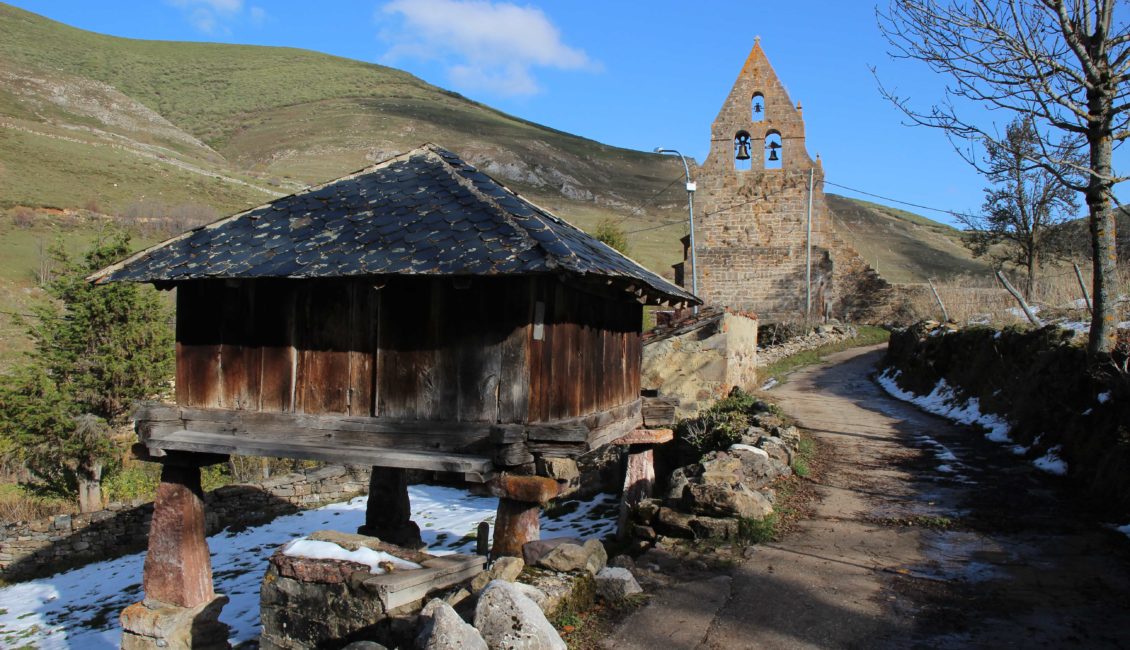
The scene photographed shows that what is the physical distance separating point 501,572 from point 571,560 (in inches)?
24.0

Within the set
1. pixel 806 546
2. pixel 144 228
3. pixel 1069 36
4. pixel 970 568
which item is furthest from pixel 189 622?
pixel 144 228

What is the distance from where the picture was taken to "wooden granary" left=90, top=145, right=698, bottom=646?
613 cm

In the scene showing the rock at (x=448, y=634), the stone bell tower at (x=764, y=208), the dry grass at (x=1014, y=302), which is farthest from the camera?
the stone bell tower at (x=764, y=208)

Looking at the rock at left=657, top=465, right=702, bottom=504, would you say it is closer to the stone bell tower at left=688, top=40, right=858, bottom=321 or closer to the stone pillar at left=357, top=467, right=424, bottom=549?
the stone pillar at left=357, top=467, right=424, bottom=549

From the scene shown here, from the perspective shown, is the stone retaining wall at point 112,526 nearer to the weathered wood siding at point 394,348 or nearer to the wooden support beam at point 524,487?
the weathered wood siding at point 394,348

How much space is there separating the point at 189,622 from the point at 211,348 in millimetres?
2759

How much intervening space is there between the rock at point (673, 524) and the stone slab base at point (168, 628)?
4633mm

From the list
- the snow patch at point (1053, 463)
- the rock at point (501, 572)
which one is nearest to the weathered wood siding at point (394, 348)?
the rock at point (501, 572)

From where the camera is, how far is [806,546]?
657 centimetres

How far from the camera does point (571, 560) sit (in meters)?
5.85

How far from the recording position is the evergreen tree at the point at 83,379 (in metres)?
16.8

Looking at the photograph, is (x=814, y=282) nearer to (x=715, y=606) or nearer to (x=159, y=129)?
(x=715, y=606)

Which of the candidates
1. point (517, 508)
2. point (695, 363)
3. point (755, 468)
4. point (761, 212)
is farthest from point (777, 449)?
A: point (761, 212)

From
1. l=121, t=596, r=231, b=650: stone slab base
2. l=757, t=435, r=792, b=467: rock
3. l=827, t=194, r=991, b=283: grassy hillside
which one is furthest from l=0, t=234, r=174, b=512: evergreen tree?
l=827, t=194, r=991, b=283: grassy hillside
